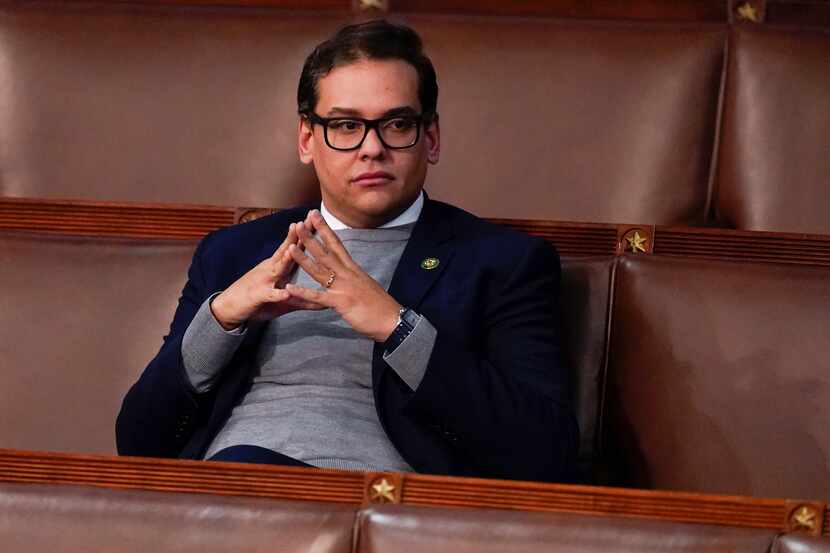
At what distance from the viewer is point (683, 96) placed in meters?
0.99

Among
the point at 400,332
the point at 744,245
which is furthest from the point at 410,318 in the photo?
the point at 744,245

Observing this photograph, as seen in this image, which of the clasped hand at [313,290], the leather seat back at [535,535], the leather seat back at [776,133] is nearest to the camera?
the leather seat back at [535,535]

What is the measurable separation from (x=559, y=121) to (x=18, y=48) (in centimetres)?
40

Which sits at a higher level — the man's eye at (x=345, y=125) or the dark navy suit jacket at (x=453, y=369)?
the man's eye at (x=345, y=125)

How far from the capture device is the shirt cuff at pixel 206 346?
0.73m

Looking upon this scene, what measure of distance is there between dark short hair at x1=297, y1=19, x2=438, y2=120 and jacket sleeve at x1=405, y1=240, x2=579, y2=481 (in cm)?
14

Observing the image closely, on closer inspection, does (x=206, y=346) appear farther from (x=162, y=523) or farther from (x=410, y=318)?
(x=162, y=523)

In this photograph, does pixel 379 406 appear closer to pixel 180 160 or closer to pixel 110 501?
pixel 110 501

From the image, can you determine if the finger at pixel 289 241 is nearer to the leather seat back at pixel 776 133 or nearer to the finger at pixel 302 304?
the finger at pixel 302 304

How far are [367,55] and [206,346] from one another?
0.19m

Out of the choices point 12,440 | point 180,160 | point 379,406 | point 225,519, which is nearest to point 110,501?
point 225,519

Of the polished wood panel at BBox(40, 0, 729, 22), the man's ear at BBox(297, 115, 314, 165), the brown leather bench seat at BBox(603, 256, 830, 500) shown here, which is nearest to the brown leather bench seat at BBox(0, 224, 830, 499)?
the brown leather bench seat at BBox(603, 256, 830, 500)

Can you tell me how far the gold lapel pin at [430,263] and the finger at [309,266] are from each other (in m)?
0.08

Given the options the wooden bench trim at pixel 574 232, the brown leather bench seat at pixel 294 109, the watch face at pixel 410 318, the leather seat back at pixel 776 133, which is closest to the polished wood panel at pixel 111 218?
the wooden bench trim at pixel 574 232
